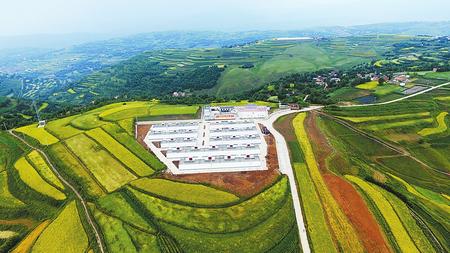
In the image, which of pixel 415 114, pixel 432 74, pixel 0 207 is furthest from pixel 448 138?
pixel 0 207

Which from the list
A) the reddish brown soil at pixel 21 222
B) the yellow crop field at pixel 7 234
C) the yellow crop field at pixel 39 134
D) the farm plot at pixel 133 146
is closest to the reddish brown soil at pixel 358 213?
the farm plot at pixel 133 146

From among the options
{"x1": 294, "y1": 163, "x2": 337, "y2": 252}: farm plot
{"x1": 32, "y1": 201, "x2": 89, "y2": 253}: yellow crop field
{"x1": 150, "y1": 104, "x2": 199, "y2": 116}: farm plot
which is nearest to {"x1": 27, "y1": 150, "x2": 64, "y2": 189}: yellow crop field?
{"x1": 32, "y1": 201, "x2": 89, "y2": 253}: yellow crop field

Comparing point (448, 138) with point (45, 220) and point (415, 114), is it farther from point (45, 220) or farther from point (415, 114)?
point (45, 220)

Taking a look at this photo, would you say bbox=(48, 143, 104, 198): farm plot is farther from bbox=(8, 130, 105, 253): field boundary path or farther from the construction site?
the construction site

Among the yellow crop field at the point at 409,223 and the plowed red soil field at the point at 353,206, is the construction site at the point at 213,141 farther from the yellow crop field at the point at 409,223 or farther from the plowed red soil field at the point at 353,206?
the yellow crop field at the point at 409,223

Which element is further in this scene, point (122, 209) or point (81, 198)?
point (81, 198)

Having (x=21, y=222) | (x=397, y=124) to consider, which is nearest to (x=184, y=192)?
(x=21, y=222)

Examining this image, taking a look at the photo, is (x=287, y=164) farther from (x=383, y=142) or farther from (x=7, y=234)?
(x=7, y=234)
